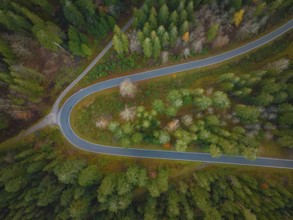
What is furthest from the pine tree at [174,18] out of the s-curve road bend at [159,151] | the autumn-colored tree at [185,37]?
the s-curve road bend at [159,151]

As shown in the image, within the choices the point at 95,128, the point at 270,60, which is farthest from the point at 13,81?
the point at 270,60

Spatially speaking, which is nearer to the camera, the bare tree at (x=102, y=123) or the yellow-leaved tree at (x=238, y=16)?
the yellow-leaved tree at (x=238, y=16)

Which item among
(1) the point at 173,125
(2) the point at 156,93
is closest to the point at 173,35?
(2) the point at 156,93

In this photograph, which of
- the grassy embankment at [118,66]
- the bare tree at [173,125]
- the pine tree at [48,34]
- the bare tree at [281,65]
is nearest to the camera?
the pine tree at [48,34]

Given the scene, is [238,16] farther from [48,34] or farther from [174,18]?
[48,34]

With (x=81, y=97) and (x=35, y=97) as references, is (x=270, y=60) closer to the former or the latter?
(x=81, y=97)

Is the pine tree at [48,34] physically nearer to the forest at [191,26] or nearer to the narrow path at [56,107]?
the narrow path at [56,107]

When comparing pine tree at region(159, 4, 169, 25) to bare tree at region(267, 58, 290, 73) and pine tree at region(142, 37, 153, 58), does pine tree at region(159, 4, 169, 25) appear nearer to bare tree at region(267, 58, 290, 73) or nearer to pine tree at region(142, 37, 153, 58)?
pine tree at region(142, 37, 153, 58)
